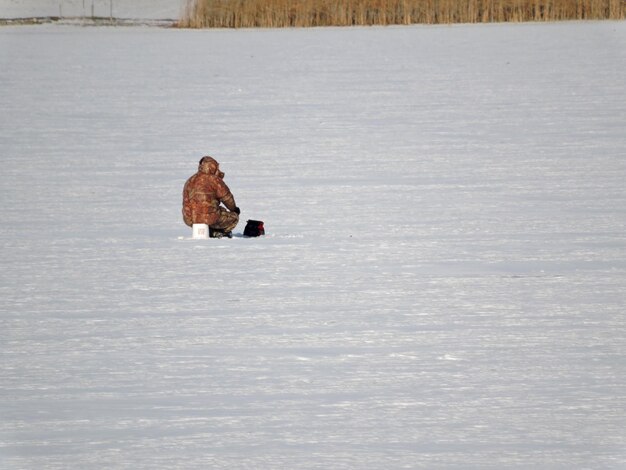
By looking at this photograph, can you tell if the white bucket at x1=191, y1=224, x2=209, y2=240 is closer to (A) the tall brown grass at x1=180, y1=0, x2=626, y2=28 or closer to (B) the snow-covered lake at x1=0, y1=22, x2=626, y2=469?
(B) the snow-covered lake at x1=0, y1=22, x2=626, y2=469

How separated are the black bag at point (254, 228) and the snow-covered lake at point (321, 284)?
0.26ft

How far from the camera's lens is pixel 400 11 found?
22188mm

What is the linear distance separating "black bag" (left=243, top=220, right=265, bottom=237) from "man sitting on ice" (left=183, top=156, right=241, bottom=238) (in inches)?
3.0

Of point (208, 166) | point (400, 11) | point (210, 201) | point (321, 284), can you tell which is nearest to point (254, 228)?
point (210, 201)

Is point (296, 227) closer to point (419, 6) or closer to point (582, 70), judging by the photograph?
point (582, 70)

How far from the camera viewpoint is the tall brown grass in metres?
22.0

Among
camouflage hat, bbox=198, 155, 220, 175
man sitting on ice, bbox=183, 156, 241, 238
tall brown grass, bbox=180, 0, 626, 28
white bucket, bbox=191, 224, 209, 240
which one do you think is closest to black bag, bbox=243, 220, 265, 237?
man sitting on ice, bbox=183, 156, 241, 238

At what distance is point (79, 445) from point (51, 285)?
2231 mm

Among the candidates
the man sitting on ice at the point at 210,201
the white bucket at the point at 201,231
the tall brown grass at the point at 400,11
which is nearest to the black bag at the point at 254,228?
the man sitting on ice at the point at 210,201

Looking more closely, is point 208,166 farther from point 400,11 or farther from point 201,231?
point 400,11

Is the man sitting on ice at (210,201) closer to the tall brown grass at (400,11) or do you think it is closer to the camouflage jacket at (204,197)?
the camouflage jacket at (204,197)

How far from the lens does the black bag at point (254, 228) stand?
744cm

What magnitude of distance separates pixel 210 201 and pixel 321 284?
3.79 feet

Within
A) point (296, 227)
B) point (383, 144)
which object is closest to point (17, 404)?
point (296, 227)
